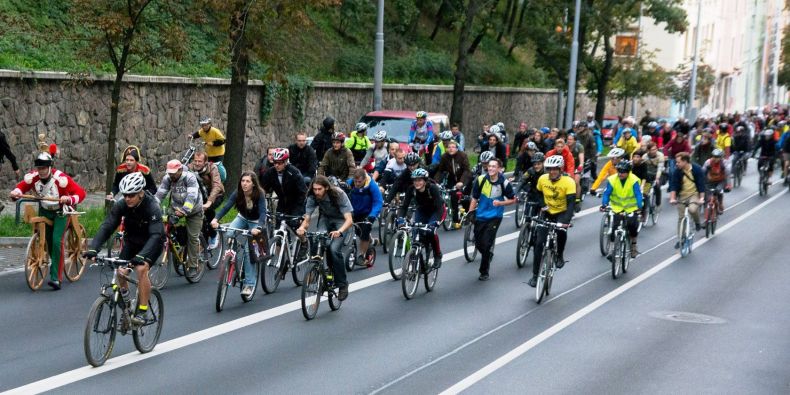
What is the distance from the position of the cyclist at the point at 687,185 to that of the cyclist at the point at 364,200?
6305 millimetres

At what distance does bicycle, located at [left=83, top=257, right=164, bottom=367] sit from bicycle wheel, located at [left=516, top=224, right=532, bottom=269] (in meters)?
7.56

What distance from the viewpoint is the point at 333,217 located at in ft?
46.1

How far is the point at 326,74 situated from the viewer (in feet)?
121

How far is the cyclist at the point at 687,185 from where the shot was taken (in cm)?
2009

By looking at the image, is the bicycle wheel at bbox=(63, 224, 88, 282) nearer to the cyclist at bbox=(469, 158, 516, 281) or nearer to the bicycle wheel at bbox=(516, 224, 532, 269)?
the cyclist at bbox=(469, 158, 516, 281)

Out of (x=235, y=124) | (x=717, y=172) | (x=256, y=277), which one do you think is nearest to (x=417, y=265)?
(x=256, y=277)

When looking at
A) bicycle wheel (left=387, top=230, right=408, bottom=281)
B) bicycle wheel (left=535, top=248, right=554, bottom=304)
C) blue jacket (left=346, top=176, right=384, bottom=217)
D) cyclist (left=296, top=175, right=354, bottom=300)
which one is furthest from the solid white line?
blue jacket (left=346, top=176, right=384, bottom=217)

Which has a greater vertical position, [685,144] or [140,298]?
[685,144]

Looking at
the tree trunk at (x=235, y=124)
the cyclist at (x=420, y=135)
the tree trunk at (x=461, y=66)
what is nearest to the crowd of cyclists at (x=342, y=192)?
the cyclist at (x=420, y=135)

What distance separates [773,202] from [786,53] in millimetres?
81346

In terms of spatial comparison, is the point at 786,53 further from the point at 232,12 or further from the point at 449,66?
the point at 232,12

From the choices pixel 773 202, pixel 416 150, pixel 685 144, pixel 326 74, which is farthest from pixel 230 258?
pixel 326 74

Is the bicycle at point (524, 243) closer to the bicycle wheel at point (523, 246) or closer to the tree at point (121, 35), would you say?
the bicycle wheel at point (523, 246)

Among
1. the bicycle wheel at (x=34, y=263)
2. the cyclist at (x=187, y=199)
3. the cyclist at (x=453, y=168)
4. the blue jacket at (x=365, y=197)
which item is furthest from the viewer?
the cyclist at (x=453, y=168)
